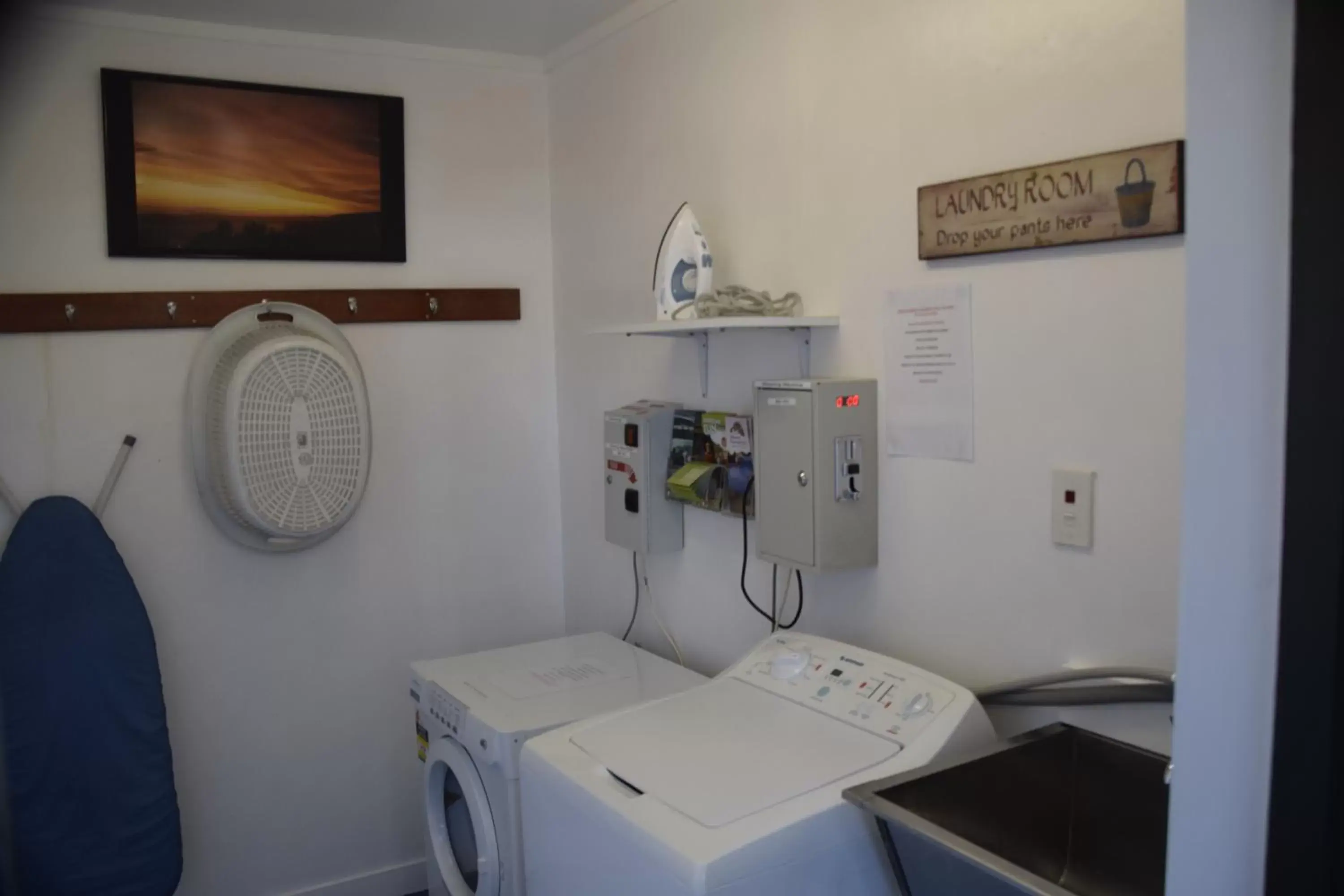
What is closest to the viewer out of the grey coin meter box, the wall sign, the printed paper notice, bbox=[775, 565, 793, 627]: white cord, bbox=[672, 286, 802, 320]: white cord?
the wall sign

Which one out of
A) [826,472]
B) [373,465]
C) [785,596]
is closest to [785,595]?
[785,596]

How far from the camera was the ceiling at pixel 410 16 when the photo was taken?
270 cm

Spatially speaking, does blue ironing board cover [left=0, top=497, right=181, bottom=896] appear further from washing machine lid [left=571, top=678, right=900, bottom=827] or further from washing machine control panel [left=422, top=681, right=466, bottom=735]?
washing machine lid [left=571, top=678, right=900, bottom=827]

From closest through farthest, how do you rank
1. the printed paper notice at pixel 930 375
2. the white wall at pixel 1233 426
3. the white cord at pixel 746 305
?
the white wall at pixel 1233 426
the printed paper notice at pixel 930 375
the white cord at pixel 746 305

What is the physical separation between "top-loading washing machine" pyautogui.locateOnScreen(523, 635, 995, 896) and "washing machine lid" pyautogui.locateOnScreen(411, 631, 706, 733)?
0.29 m

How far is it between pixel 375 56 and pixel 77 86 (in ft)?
2.62

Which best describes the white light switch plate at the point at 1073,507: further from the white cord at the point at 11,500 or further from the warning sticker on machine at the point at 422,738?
the white cord at the point at 11,500

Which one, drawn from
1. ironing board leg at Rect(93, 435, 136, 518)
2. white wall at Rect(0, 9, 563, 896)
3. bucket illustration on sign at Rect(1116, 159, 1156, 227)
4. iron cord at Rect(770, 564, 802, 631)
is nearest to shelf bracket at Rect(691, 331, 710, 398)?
iron cord at Rect(770, 564, 802, 631)

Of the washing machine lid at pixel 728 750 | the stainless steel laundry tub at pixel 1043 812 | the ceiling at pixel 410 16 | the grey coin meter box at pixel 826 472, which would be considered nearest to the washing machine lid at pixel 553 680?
the washing machine lid at pixel 728 750

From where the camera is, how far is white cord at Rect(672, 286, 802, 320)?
2.20 metres

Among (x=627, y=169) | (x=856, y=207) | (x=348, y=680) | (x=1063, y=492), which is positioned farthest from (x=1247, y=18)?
(x=348, y=680)

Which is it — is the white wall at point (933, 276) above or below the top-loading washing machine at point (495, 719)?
above

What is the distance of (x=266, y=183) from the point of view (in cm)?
291

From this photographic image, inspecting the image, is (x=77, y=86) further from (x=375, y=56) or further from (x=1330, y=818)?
(x=1330, y=818)
